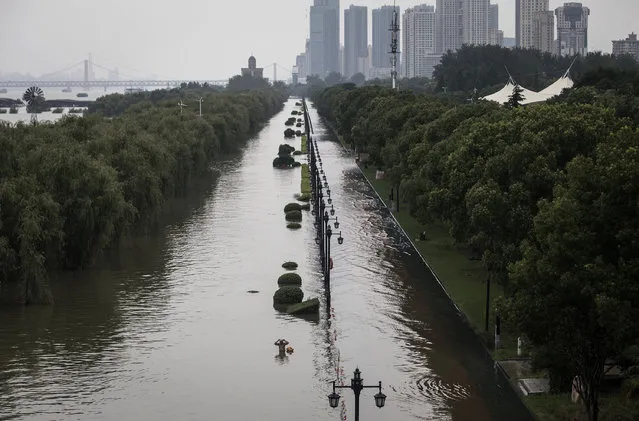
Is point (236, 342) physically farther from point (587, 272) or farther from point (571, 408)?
point (587, 272)

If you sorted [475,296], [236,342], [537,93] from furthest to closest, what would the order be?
[537,93], [475,296], [236,342]

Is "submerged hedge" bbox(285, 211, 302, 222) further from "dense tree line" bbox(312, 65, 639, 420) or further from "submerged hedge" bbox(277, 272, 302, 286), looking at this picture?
"submerged hedge" bbox(277, 272, 302, 286)

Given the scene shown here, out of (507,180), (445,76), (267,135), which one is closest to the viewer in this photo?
(507,180)

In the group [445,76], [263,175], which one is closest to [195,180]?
[263,175]

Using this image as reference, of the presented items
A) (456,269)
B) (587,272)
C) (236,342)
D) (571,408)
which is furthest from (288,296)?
(587,272)

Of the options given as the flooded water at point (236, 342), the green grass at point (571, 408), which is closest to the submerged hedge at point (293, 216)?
the flooded water at point (236, 342)

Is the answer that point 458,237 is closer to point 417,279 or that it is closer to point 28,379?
point 417,279

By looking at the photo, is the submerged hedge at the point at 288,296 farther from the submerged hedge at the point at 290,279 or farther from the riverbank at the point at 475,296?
the riverbank at the point at 475,296
